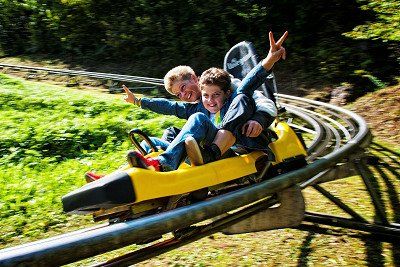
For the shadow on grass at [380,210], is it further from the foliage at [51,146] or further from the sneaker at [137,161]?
the foliage at [51,146]

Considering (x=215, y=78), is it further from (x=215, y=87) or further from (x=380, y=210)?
(x=380, y=210)

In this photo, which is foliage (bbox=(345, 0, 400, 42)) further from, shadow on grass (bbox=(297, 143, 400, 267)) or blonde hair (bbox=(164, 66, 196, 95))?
blonde hair (bbox=(164, 66, 196, 95))

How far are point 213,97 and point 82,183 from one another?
2.88 meters

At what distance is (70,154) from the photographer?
22.4 feet

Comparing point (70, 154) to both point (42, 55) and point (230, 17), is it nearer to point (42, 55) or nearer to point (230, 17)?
point (230, 17)

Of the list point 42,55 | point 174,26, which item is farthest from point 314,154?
point 42,55

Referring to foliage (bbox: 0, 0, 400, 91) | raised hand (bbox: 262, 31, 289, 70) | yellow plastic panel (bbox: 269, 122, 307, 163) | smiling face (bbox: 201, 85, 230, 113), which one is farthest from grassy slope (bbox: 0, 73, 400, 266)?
foliage (bbox: 0, 0, 400, 91)

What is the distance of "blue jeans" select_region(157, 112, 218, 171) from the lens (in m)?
2.80

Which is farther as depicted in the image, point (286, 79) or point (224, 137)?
point (286, 79)

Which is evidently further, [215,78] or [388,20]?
[388,20]

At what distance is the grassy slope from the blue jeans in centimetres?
143

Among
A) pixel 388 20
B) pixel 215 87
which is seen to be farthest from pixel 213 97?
pixel 388 20

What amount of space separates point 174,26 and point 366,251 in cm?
1213

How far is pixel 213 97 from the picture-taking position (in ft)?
11.1
